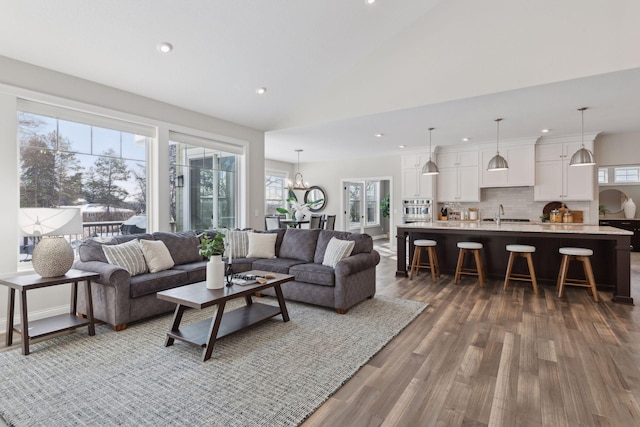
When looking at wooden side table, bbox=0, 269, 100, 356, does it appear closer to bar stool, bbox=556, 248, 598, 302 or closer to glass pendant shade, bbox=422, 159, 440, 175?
glass pendant shade, bbox=422, 159, 440, 175

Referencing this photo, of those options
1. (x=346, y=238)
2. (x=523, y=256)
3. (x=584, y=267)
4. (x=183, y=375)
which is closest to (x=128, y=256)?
(x=183, y=375)

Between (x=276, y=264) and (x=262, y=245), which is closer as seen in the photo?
(x=276, y=264)

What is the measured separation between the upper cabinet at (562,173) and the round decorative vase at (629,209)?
13.3 feet

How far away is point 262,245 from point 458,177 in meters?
4.97

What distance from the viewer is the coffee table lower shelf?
2.81 m

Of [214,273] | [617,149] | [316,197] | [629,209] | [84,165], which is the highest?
[617,149]

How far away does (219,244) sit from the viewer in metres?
3.04

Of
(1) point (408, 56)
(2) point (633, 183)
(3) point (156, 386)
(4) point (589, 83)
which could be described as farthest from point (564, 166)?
(3) point (156, 386)

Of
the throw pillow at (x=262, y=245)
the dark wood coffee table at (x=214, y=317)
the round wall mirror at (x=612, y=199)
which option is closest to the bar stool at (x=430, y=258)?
the throw pillow at (x=262, y=245)

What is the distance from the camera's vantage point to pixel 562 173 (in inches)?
257

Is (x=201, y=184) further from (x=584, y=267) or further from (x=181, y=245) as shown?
(x=584, y=267)

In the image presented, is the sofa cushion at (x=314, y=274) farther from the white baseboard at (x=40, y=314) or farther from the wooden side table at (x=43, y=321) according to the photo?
the white baseboard at (x=40, y=314)

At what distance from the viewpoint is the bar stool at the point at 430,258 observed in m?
5.44

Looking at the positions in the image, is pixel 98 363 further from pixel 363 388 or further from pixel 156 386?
pixel 363 388
